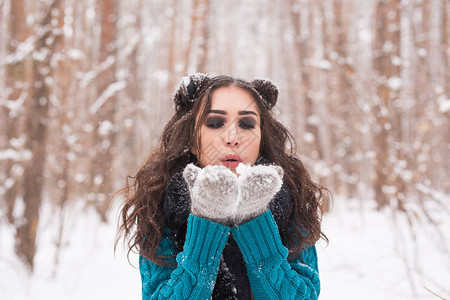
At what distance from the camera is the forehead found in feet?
4.92

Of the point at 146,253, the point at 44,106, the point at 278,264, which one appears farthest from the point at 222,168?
the point at 44,106

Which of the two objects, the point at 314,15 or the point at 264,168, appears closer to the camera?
the point at 264,168

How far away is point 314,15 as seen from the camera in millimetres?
9047

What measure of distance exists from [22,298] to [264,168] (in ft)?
11.4

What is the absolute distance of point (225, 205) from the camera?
4.05 ft

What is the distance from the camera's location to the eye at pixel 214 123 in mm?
1491

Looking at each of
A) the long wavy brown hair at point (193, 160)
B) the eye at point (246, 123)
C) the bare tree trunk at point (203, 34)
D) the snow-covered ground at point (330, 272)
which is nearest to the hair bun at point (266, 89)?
the long wavy brown hair at point (193, 160)

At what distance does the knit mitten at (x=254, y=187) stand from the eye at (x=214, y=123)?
29 cm

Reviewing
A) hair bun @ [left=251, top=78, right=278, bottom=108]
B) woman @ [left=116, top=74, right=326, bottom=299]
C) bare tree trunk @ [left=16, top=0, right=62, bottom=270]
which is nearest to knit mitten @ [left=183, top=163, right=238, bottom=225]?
woman @ [left=116, top=74, right=326, bottom=299]

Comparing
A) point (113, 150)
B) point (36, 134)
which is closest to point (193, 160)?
point (36, 134)

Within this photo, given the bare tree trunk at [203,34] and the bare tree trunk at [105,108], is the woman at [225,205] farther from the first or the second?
the bare tree trunk at [203,34]

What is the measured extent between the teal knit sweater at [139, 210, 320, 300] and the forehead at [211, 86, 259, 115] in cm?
52

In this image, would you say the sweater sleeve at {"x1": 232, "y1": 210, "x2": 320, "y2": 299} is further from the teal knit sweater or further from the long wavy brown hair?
the long wavy brown hair

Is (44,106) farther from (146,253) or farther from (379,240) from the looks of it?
(379,240)
